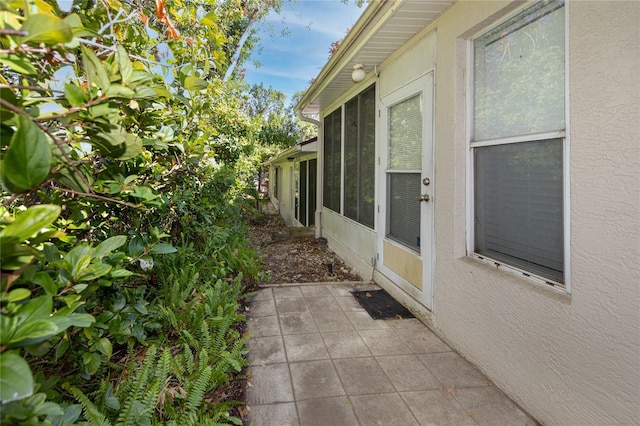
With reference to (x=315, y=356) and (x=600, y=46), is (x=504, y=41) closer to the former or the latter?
(x=600, y=46)

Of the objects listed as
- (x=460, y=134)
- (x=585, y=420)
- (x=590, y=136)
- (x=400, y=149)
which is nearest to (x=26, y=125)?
(x=590, y=136)

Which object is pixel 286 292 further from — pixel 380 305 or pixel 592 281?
pixel 592 281

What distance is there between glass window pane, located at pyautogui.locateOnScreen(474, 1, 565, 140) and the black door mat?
1932 millimetres

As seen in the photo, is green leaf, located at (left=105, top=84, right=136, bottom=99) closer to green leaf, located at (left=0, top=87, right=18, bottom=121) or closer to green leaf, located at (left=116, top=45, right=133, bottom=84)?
green leaf, located at (left=116, top=45, right=133, bottom=84)

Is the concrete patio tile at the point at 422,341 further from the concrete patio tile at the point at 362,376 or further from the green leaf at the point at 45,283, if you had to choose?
the green leaf at the point at 45,283

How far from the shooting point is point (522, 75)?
2271 millimetres

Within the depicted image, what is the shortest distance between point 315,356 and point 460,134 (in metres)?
2.10

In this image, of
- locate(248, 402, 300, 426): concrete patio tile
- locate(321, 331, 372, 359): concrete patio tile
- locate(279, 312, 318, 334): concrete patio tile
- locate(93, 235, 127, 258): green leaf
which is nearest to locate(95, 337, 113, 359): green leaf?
locate(93, 235, 127, 258): green leaf

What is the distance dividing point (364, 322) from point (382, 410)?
4.30 ft

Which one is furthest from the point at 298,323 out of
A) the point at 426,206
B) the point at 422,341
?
the point at 426,206

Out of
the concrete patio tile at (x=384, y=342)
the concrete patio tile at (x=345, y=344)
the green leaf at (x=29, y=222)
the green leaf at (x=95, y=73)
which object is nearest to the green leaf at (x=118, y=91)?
the green leaf at (x=95, y=73)

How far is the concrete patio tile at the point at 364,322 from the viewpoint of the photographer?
11.1 ft

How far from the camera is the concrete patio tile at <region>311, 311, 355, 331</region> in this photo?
3.37 meters

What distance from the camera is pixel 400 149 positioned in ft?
13.4
